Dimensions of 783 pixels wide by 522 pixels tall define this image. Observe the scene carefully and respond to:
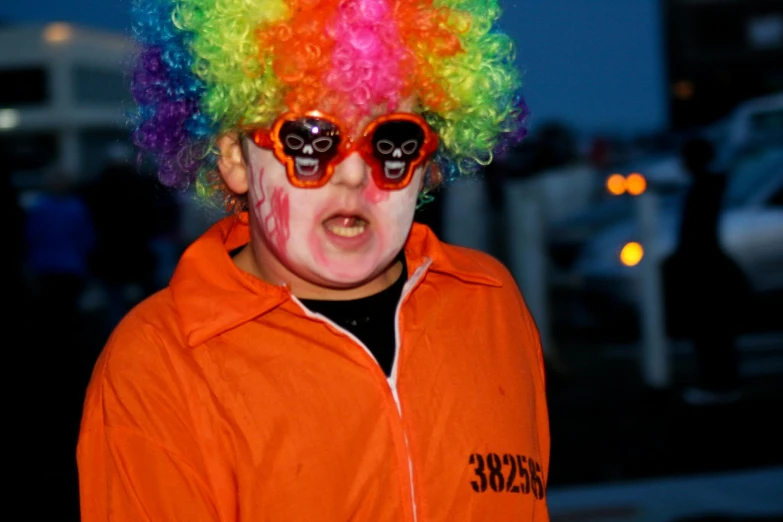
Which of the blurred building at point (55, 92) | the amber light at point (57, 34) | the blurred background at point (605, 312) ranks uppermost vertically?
the amber light at point (57, 34)

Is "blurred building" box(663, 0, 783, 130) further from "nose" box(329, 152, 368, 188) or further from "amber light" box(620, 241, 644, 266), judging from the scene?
"nose" box(329, 152, 368, 188)

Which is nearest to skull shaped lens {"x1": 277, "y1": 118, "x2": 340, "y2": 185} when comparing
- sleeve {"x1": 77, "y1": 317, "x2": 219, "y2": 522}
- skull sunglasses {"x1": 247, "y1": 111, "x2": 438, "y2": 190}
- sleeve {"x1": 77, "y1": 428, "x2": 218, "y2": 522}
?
skull sunglasses {"x1": 247, "y1": 111, "x2": 438, "y2": 190}

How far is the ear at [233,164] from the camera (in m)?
2.51

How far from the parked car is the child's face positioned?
8146 millimetres

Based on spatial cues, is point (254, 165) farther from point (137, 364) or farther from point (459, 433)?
point (459, 433)

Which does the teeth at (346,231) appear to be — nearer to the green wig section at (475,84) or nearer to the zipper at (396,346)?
the zipper at (396,346)

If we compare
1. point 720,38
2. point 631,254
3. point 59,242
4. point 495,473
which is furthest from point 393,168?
point 720,38

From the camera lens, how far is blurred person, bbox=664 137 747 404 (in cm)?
827

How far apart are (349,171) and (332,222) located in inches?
4.6

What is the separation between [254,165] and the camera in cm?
244

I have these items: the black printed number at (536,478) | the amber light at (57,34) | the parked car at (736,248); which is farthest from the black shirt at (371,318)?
the amber light at (57,34)

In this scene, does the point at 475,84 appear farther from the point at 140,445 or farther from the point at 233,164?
the point at 140,445

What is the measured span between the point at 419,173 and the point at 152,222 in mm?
7873

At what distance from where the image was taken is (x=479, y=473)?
2314 mm
